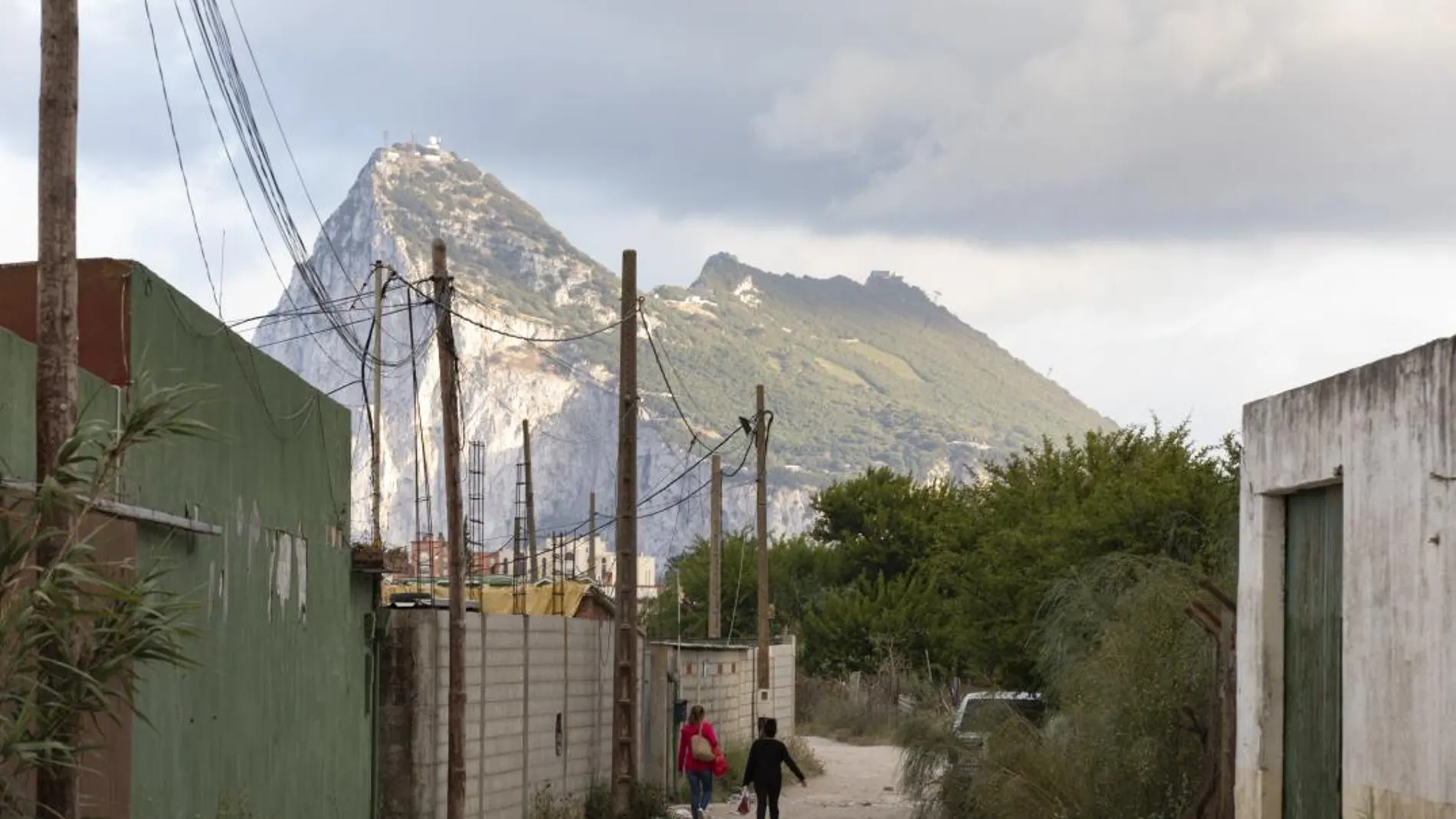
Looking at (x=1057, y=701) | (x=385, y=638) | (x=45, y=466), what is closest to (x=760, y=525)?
(x=1057, y=701)

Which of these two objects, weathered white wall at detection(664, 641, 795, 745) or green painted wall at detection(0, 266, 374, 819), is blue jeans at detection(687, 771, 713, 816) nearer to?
green painted wall at detection(0, 266, 374, 819)

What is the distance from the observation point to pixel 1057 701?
26.0 m

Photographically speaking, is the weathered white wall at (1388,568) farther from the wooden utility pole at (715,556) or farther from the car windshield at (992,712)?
the wooden utility pole at (715,556)

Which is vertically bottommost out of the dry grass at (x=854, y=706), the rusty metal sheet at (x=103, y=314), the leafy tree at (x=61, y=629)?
the dry grass at (x=854, y=706)

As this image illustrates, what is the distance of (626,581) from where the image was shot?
29.0 meters

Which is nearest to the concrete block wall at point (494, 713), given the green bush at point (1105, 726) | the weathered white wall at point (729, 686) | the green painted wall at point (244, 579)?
the green painted wall at point (244, 579)

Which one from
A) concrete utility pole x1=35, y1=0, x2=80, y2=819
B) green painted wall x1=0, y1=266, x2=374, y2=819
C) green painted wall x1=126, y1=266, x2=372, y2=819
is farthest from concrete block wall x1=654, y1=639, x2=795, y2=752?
concrete utility pole x1=35, y1=0, x2=80, y2=819

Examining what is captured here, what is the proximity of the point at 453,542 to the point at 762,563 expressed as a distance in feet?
71.4

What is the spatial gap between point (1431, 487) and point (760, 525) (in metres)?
32.3

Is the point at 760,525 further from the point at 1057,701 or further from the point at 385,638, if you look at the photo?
the point at 385,638

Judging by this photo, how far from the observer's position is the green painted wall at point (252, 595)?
14.0 meters

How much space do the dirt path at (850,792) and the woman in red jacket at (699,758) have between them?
9.25ft

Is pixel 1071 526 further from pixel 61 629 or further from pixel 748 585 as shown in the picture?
pixel 748 585

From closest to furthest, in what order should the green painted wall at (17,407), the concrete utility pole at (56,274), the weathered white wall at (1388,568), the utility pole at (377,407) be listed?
1. the concrete utility pole at (56,274)
2. the green painted wall at (17,407)
3. the weathered white wall at (1388,568)
4. the utility pole at (377,407)
